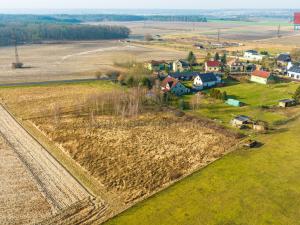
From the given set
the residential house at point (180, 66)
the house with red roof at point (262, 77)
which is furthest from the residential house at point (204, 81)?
the residential house at point (180, 66)

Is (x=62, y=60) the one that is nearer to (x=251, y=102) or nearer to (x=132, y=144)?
(x=251, y=102)

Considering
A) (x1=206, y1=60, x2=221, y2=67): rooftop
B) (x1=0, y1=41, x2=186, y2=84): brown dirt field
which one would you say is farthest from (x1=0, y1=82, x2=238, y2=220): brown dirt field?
(x1=206, y1=60, x2=221, y2=67): rooftop

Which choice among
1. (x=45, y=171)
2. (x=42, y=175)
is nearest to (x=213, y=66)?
(x=45, y=171)

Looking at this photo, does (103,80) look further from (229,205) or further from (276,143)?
(229,205)

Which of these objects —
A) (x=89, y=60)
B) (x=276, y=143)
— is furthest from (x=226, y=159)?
(x=89, y=60)

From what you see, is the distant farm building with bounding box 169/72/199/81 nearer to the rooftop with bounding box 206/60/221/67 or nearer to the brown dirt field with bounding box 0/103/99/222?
the rooftop with bounding box 206/60/221/67
